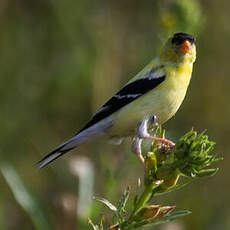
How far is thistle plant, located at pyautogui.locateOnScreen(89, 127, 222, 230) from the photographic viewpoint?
1.57 m

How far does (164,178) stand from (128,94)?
1.49 meters

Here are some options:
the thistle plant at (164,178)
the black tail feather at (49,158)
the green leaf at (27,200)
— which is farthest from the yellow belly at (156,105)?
the thistle plant at (164,178)

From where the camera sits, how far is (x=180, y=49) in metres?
3.28

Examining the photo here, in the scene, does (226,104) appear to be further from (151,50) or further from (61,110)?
(61,110)

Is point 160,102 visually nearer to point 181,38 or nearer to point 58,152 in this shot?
point 181,38

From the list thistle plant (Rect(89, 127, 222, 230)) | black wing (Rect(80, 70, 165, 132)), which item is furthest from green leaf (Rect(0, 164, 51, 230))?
black wing (Rect(80, 70, 165, 132))

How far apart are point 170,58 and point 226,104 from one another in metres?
1.77

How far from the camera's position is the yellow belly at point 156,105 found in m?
2.88

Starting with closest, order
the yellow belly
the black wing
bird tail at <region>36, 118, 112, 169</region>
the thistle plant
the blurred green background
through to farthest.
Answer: the thistle plant < bird tail at <region>36, 118, 112, 169</region> < the yellow belly < the black wing < the blurred green background

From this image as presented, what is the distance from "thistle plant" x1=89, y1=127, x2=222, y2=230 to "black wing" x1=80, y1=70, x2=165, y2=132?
4.40ft

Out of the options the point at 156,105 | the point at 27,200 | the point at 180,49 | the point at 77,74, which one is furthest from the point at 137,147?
the point at 77,74

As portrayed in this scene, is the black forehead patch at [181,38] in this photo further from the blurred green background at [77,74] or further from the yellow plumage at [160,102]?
the blurred green background at [77,74]

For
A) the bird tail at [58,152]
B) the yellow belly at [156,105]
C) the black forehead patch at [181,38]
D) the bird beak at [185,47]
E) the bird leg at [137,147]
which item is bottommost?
the bird leg at [137,147]

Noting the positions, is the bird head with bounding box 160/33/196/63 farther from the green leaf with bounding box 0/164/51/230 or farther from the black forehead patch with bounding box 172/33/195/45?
the green leaf with bounding box 0/164/51/230
